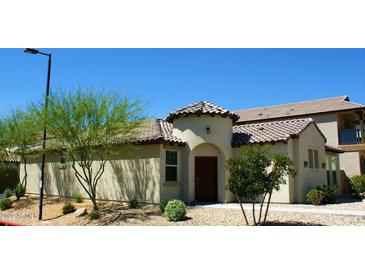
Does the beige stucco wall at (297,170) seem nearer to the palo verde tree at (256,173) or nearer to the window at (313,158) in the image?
the window at (313,158)

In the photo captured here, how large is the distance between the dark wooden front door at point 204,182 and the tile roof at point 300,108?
1467 centimetres

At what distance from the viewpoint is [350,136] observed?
26359mm

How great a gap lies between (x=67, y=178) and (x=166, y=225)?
1183 cm

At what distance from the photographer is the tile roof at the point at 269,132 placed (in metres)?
17.0

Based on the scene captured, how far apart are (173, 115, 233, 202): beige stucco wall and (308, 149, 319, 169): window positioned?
5.02 meters

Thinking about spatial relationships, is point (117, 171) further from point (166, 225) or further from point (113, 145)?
point (166, 225)

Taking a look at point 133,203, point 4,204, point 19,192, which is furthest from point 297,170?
point 19,192

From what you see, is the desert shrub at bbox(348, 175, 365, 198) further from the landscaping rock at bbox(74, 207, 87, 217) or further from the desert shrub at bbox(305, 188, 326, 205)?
the landscaping rock at bbox(74, 207, 87, 217)

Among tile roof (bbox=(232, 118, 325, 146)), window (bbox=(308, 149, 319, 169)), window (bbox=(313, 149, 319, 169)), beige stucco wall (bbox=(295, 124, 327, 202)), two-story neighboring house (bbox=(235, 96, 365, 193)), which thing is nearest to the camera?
tile roof (bbox=(232, 118, 325, 146))

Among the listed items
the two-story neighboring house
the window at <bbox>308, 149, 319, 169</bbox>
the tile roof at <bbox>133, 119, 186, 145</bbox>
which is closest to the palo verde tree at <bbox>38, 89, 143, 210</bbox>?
the tile roof at <bbox>133, 119, 186, 145</bbox>

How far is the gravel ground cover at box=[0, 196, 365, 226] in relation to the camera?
11.7 metres

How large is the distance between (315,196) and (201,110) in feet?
24.3

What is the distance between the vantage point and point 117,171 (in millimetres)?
18000

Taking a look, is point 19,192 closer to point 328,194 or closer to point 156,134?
point 156,134
